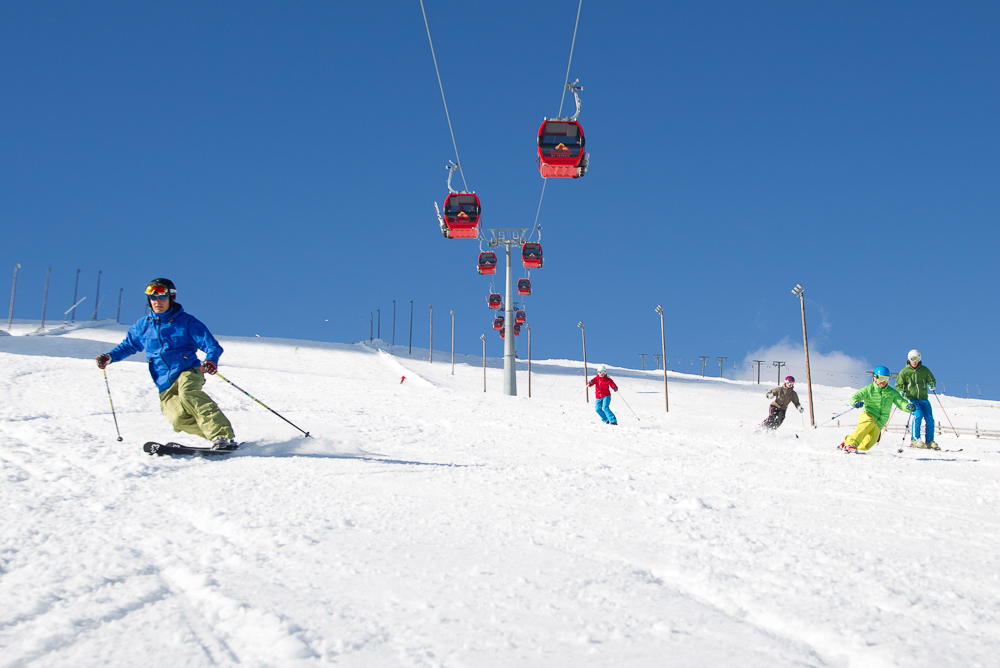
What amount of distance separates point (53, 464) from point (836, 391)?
59172 mm

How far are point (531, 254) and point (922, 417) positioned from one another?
2518 centimetres

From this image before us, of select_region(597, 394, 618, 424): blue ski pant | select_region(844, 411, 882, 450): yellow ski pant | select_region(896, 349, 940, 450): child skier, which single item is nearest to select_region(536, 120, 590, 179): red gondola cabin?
select_region(597, 394, 618, 424): blue ski pant

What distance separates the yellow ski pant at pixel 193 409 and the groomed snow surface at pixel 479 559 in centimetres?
35

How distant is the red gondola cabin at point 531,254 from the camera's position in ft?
112

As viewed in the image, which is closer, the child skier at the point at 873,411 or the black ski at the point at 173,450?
the black ski at the point at 173,450

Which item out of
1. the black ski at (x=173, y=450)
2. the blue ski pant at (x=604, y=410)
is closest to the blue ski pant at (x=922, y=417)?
the blue ski pant at (x=604, y=410)

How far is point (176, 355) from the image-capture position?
20.0 feet

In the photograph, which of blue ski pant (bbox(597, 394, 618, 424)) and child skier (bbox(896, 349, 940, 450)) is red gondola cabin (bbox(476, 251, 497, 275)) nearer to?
blue ski pant (bbox(597, 394, 618, 424))

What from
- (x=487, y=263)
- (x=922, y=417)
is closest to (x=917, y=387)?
(x=922, y=417)

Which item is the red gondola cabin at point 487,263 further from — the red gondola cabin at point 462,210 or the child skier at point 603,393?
the child skier at point 603,393

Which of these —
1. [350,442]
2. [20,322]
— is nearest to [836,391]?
[350,442]

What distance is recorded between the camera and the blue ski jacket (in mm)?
6039

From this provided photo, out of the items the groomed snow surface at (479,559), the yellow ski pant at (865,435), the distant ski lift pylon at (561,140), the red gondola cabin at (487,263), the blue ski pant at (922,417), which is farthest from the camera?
the red gondola cabin at (487,263)

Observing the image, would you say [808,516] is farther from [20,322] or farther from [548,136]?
[20,322]
